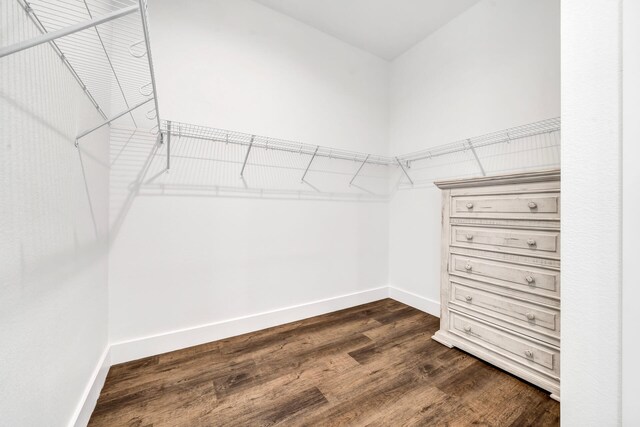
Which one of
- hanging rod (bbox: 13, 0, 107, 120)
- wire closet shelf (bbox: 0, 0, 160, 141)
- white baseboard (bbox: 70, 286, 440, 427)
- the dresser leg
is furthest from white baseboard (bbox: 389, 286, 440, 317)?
hanging rod (bbox: 13, 0, 107, 120)

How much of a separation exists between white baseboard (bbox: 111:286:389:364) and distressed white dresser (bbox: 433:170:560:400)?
0.92 meters

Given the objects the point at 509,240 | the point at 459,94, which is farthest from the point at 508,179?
the point at 459,94

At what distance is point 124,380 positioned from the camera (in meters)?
1.39

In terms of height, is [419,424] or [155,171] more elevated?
[155,171]

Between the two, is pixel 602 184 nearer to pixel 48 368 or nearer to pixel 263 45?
pixel 48 368

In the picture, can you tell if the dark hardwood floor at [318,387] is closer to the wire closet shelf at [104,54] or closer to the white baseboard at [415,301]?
the white baseboard at [415,301]

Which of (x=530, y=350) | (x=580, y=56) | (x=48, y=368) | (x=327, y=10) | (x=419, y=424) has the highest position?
(x=327, y=10)

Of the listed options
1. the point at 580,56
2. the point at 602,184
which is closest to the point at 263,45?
the point at 580,56

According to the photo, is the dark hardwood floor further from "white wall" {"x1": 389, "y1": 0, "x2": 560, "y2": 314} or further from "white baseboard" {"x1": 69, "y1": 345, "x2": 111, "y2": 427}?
"white wall" {"x1": 389, "y1": 0, "x2": 560, "y2": 314}

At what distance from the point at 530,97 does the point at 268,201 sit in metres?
2.06

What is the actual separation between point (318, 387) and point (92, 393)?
→ 1087 mm

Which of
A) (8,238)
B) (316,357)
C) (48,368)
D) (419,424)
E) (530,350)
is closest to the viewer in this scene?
(8,238)

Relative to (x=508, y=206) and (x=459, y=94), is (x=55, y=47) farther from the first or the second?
(x=459, y=94)

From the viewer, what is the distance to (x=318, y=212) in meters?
2.31
